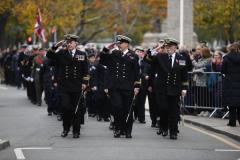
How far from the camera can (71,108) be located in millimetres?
17734

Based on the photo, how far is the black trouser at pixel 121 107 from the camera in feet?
58.3

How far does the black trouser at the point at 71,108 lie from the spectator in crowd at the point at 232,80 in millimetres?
3677

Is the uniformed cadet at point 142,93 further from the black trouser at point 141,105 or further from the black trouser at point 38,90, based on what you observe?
the black trouser at point 38,90

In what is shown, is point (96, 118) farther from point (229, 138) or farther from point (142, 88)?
point (229, 138)

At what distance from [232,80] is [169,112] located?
2.58 meters

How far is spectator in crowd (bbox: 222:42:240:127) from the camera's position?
64.5ft

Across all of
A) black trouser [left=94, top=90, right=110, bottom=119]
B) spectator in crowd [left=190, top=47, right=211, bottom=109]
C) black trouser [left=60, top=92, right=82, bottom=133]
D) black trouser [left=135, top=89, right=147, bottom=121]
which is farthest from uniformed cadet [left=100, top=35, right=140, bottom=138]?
spectator in crowd [left=190, top=47, right=211, bottom=109]

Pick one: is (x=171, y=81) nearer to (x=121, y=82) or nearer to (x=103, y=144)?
(x=121, y=82)

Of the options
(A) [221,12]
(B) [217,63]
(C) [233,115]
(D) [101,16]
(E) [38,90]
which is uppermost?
(D) [101,16]

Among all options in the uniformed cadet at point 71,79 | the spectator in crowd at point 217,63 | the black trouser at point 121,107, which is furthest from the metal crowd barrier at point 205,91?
the uniformed cadet at point 71,79

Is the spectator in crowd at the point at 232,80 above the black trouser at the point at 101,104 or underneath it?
above

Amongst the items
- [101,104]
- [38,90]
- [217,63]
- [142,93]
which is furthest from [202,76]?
[38,90]

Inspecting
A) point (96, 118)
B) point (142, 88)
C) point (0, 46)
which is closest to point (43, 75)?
point (96, 118)

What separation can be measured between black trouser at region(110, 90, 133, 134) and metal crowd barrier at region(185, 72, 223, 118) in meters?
5.38
